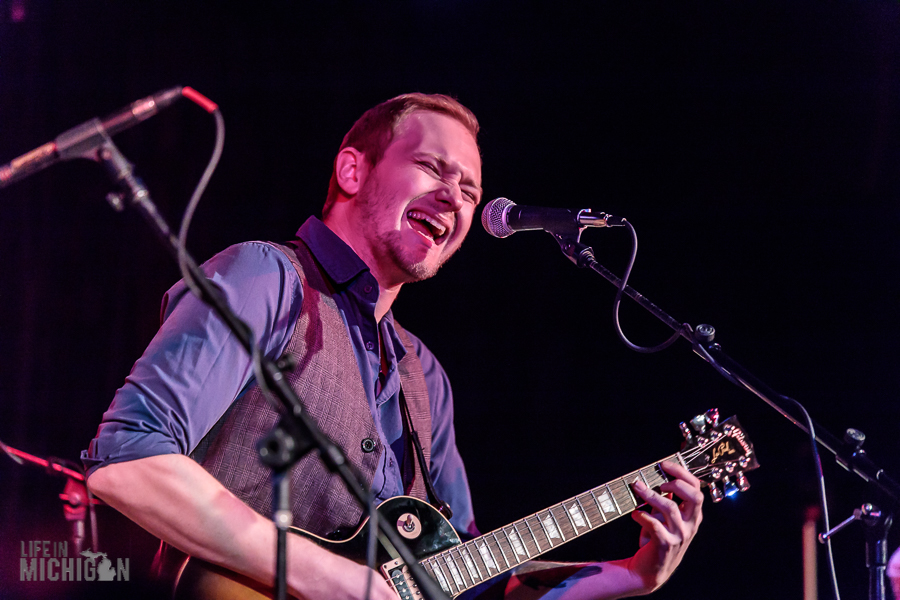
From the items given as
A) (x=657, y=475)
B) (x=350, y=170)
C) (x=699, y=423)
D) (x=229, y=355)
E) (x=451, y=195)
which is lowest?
(x=657, y=475)

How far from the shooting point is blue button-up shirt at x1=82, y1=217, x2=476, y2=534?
1.76 metres

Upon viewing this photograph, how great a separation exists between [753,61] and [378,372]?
270 centimetres

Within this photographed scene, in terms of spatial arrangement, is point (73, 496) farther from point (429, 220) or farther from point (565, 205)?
point (565, 205)

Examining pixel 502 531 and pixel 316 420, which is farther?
pixel 502 531

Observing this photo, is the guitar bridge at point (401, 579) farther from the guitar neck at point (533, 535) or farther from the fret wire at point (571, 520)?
the fret wire at point (571, 520)

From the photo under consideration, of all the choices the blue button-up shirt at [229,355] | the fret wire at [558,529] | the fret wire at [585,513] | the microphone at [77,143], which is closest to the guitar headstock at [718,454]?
the fret wire at [585,513]

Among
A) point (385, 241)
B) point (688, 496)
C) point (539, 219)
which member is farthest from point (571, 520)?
point (385, 241)

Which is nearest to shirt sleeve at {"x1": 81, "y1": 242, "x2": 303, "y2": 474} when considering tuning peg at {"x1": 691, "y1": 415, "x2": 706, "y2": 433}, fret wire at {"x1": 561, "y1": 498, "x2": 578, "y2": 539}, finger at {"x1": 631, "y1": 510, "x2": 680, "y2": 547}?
fret wire at {"x1": 561, "y1": 498, "x2": 578, "y2": 539}

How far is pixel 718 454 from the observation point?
2.42 metres

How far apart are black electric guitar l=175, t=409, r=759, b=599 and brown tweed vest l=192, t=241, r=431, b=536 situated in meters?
0.12

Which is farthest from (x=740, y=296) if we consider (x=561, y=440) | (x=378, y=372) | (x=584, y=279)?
(x=378, y=372)

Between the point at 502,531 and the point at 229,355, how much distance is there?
1.04 m

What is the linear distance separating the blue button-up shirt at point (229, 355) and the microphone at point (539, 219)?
1.58 ft

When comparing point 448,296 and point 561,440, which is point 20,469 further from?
point 561,440
